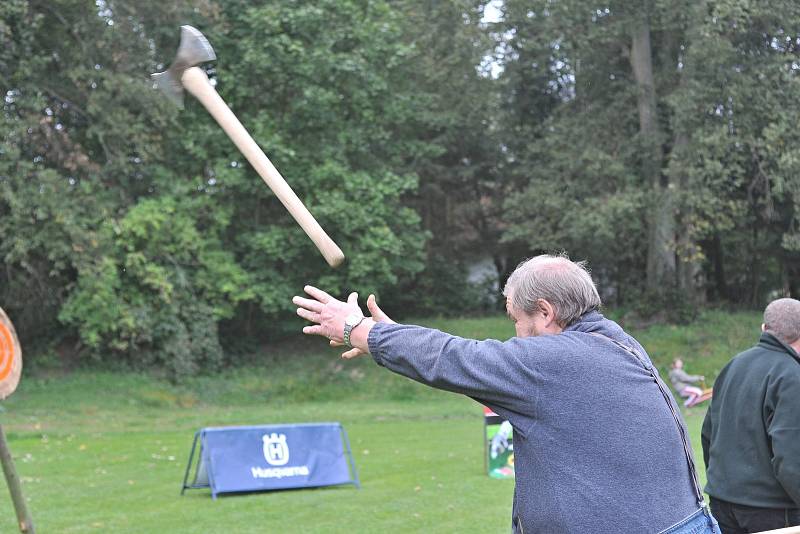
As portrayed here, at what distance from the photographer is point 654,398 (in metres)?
3.47

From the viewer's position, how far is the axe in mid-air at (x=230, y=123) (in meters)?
4.16

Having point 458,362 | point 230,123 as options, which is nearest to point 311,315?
point 458,362

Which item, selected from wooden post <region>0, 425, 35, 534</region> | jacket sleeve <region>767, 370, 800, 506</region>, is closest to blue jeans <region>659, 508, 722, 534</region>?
jacket sleeve <region>767, 370, 800, 506</region>

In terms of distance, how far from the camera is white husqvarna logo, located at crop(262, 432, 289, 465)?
497 inches

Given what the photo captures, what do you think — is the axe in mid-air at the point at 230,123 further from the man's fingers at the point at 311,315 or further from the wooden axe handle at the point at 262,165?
the man's fingers at the point at 311,315

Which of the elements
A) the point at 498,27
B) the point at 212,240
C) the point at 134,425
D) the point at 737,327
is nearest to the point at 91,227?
the point at 212,240

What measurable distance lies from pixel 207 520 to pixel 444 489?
10.2 ft

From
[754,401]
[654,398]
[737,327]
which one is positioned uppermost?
[654,398]

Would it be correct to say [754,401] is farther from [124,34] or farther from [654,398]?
[124,34]

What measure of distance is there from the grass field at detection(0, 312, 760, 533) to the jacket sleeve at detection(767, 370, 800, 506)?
203 inches

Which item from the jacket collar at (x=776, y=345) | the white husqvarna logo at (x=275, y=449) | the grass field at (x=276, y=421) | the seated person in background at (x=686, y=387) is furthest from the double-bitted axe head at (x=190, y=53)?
the seated person in background at (x=686, y=387)

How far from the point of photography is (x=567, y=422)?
333 cm

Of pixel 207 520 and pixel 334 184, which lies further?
pixel 334 184

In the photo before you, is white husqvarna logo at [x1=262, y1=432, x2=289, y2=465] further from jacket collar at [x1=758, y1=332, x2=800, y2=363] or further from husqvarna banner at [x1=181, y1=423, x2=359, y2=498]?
jacket collar at [x1=758, y1=332, x2=800, y2=363]
